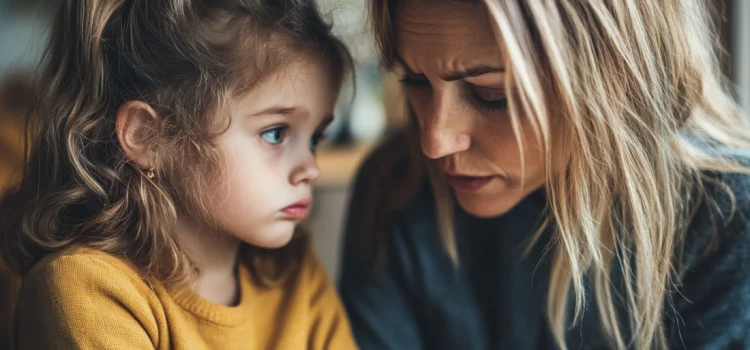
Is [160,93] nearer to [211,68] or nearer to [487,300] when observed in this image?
[211,68]

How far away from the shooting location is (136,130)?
32.6 inches

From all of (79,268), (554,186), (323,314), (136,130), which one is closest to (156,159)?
(136,130)

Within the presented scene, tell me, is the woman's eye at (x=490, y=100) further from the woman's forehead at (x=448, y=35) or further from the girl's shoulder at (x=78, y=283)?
the girl's shoulder at (x=78, y=283)

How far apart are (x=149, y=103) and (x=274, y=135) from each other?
0.48 feet

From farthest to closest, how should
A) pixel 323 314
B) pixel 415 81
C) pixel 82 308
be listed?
pixel 323 314 → pixel 415 81 → pixel 82 308

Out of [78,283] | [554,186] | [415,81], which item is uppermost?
[415,81]

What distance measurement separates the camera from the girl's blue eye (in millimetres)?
854

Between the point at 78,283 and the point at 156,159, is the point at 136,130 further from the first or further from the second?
the point at 78,283

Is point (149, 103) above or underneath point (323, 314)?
above

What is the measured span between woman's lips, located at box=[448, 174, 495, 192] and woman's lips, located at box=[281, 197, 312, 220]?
7.4 inches

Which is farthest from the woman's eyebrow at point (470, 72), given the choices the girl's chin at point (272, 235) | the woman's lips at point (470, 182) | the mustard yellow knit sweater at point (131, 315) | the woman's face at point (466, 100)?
the mustard yellow knit sweater at point (131, 315)

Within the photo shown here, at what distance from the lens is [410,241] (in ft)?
3.48

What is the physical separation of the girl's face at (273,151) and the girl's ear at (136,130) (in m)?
0.08

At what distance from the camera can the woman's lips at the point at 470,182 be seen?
0.88m
